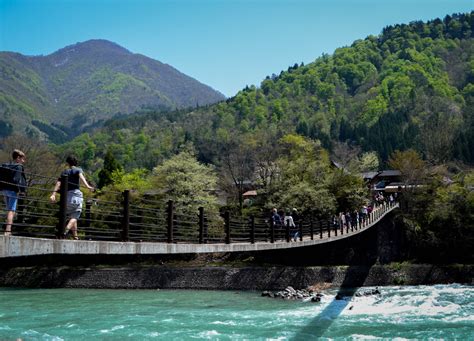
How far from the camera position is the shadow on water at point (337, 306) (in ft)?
56.7

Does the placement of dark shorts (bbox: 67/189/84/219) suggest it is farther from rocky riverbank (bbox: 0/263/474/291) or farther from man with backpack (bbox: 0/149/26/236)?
rocky riverbank (bbox: 0/263/474/291)

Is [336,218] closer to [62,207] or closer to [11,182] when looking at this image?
[62,207]

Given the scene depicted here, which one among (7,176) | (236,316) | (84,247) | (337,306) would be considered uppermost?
(7,176)

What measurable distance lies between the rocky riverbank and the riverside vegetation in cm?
297

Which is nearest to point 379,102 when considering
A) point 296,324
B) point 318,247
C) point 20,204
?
point 318,247

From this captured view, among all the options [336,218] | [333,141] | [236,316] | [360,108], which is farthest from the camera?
[360,108]

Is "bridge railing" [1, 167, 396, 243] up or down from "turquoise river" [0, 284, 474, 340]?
up

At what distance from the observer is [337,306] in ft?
77.4

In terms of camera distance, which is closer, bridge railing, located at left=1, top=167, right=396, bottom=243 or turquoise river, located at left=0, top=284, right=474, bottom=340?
bridge railing, located at left=1, top=167, right=396, bottom=243

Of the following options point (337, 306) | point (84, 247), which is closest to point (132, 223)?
point (84, 247)

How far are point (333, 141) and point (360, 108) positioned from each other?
2882 centimetres

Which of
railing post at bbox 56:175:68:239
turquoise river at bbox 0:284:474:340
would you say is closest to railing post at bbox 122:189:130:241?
railing post at bbox 56:175:68:239

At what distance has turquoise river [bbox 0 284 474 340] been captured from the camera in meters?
17.4

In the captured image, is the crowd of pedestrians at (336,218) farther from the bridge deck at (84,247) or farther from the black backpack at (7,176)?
the black backpack at (7,176)
